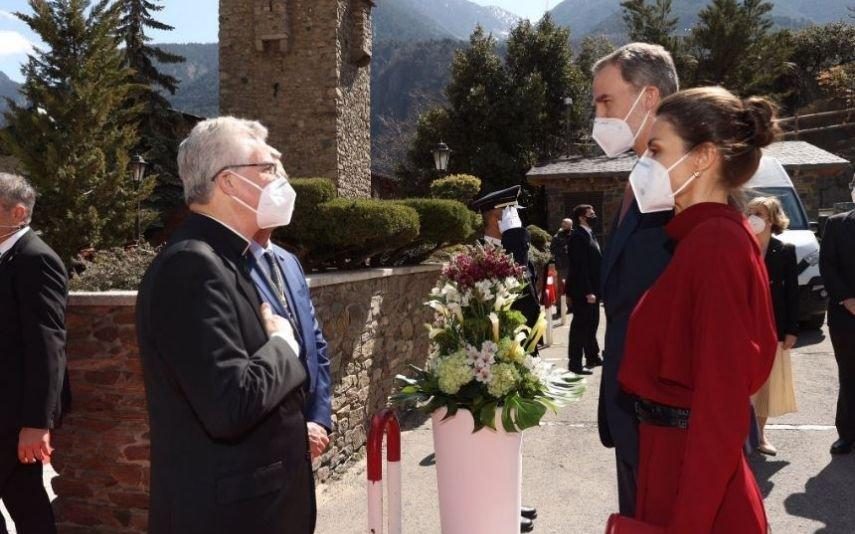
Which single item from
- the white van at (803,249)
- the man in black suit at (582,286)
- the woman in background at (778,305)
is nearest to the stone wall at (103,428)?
the woman in background at (778,305)

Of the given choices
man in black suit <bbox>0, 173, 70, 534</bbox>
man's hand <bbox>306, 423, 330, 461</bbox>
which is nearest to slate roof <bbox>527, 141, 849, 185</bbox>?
man in black suit <bbox>0, 173, 70, 534</bbox>

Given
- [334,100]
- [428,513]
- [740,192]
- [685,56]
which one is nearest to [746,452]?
[740,192]

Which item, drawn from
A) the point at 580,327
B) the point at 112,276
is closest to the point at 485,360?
the point at 112,276

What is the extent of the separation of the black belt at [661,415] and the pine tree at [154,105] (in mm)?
26350

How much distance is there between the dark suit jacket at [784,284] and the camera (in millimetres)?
5786

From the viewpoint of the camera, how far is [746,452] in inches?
83.1

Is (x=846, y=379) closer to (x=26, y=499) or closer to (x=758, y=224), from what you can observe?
(x=758, y=224)

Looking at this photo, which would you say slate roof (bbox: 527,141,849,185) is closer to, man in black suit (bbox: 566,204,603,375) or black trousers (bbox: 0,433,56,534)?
man in black suit (bbox: 566,204,603,375)

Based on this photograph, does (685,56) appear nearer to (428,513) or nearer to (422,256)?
(422,256)

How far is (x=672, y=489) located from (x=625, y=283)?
0.83m

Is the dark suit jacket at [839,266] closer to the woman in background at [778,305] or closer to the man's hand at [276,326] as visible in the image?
the woman in background at [778,305]

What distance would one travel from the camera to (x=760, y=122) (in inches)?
79.6

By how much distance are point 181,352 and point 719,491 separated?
1.46 metres

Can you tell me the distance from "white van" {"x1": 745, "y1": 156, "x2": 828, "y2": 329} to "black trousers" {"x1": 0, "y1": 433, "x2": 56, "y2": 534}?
325 inches
